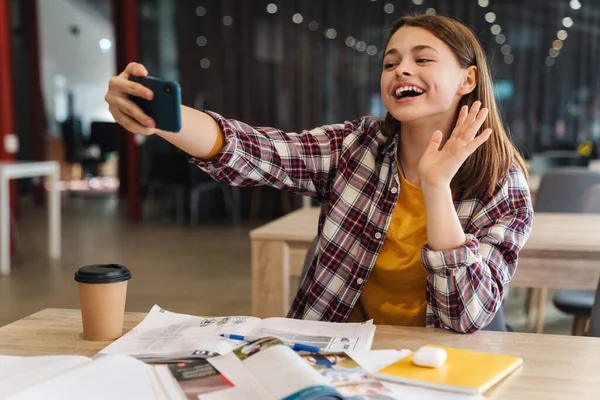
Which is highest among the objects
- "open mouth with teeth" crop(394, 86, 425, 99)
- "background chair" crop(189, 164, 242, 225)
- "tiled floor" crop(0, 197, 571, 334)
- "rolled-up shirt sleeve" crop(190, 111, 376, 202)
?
"open mouth with teeth" crop(394, 86, 425, 99)

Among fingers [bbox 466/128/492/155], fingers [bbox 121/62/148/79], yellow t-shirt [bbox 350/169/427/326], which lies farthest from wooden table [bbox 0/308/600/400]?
fingers [bbox 121/62/148/79]

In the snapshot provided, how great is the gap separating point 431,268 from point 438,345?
0.19 m

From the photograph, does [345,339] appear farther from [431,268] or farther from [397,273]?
[397,273]

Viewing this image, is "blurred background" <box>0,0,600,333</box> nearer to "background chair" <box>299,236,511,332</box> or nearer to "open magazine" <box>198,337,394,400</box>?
"background chair" <box>299,236,511,332</box>

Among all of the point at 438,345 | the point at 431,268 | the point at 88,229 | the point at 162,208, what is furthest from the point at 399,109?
the point at 162,208

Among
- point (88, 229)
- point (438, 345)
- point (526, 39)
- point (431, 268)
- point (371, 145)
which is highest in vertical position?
point (526, 39)

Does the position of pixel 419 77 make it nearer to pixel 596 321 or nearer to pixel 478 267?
pixel 478 267

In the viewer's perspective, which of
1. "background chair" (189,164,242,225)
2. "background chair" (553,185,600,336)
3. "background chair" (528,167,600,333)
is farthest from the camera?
"background chair" (189,164,242,225)

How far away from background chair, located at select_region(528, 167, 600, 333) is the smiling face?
194cm

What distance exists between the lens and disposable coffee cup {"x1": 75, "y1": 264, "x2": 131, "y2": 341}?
1195 mm

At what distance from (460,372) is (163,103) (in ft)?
2.07

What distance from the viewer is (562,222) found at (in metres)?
2.59

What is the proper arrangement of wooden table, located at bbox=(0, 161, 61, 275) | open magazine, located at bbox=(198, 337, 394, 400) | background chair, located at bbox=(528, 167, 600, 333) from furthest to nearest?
wooden table, located at bbox=(0, 161, 61, 275) → background chair, located at bbox=(528, 167, 600, 333) → open magazine, located at bbox=(198, 337, 394, 400)

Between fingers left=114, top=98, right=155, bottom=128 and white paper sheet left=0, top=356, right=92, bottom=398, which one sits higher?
fingers left=114, top=98, right=155, bottom=128
